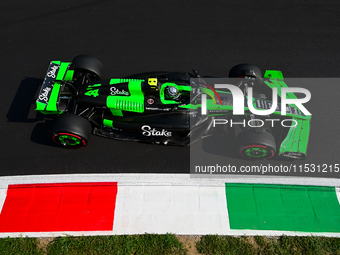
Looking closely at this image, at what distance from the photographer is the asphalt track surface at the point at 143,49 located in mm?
6965

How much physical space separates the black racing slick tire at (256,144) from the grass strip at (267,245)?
69.0 inches

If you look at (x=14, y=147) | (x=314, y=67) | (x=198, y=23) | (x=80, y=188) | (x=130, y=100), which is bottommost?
(x=80, y=188)

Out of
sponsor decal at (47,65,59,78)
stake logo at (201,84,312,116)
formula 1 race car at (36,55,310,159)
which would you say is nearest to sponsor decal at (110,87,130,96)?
formula 1 race car at (36,55,310,159)

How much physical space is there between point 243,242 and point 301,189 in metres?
1.86

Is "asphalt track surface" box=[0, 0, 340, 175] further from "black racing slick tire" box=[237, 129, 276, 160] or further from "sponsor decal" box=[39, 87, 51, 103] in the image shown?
"black racing slick tire" box=[237, 129, 276, 160]

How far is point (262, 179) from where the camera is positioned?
21.7ft

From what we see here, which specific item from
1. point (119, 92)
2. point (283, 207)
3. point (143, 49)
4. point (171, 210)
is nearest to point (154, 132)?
point (119, 92)

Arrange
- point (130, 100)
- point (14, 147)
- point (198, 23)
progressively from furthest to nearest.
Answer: point (198, 23)
point (14, 147)
point (130, 100)

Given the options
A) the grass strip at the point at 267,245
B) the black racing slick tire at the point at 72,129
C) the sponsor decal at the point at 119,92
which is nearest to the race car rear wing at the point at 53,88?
the black racing slick tire at the point at 72,129

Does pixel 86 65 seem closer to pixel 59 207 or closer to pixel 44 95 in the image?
pixel 44 95

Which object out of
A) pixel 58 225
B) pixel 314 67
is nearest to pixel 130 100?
pixel 58 225

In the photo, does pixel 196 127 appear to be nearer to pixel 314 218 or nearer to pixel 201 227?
pixel 201 227

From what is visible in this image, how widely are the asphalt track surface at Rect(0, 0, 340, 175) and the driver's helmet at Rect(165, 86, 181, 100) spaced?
1.45 m

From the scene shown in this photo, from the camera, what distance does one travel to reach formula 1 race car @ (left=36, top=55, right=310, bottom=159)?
6.30 metres
